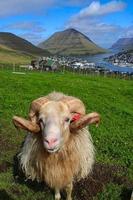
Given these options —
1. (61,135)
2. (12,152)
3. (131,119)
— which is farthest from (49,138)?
(131,119)

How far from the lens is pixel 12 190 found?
1171 centimetres

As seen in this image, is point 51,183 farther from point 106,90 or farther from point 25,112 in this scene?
point 106,90

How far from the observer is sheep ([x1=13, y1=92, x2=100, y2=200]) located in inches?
406

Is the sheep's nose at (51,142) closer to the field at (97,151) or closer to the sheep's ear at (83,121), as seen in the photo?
the sheep's ear at (83,121)

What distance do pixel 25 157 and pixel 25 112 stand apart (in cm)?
928

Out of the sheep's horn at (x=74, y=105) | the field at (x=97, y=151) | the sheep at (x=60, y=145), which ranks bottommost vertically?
the field at (x=97, y=151)

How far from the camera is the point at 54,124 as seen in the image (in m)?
9.75

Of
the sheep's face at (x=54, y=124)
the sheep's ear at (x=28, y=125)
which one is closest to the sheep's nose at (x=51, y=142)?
the sheep's face at (x=54, y=124)

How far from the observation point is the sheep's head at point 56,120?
962 centimetres

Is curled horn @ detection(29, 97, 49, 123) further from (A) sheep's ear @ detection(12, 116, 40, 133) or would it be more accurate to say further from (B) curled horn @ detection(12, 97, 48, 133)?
(A) sheep's ear @ detection(12, 116, 40, 133)

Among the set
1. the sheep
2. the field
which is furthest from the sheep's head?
the field

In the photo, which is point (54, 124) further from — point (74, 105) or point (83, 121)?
point (74, 105)

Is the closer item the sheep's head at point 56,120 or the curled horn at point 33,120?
the sheep's head at point 56,120

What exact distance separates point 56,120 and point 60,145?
0.60 meters
